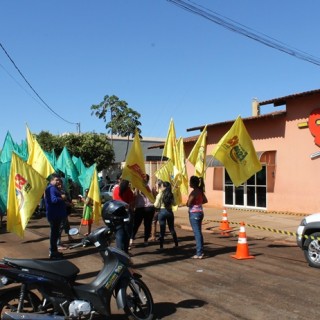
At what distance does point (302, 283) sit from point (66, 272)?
3.96 meters

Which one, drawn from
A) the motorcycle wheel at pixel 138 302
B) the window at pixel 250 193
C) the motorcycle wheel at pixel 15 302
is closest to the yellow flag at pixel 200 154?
the motorcycle wheel at pixel 138 302

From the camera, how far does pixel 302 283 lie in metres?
6.85

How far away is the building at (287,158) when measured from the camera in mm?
16734

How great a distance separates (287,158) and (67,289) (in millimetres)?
14673

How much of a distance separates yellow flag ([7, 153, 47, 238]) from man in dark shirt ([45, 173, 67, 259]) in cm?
46

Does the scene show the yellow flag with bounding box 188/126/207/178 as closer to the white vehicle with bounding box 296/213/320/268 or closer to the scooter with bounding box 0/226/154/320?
the white vehicle with bounding box 296/213/320/268

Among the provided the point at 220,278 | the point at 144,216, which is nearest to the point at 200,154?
the point at 144,216

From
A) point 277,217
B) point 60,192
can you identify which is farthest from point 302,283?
point 277,217

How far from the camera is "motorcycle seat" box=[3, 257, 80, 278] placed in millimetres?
4453

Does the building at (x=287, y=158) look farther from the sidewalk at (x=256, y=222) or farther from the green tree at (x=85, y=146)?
the green tree at (x=85, y=146)

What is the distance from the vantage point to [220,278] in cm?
721

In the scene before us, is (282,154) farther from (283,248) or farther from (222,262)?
(222,262)

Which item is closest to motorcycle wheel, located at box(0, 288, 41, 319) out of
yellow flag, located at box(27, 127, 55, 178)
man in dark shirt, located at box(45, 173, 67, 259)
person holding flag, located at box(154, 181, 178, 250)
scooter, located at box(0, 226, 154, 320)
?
scooter, located at box(0, 226, 154, 320)

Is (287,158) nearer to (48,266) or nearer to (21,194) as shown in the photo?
(21,194)
